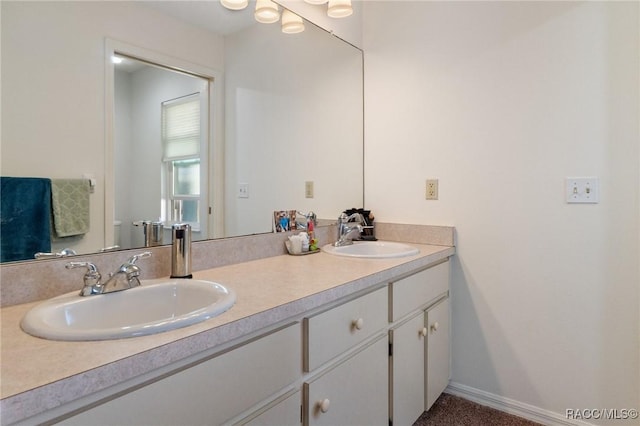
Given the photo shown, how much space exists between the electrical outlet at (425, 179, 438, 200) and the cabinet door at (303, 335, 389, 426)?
0.90m

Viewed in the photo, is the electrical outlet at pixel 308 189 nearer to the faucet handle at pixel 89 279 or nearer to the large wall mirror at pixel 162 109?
the large wall mirror at pixel 162 109

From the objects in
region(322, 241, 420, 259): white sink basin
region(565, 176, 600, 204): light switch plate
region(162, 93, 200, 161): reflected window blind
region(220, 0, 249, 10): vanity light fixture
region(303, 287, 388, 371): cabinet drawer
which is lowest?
region(303, 287, 388, 371): cabinet drawer

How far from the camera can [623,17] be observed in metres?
1.47

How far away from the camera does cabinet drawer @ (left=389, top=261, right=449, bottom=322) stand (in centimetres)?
143

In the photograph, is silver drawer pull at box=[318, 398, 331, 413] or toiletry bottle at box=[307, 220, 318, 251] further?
toiletry bottle at box=[307, 220, 318, 251]

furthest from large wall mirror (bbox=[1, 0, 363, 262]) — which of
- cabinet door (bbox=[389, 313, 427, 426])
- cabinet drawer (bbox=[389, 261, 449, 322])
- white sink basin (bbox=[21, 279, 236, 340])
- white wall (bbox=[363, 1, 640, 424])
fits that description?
cabinet door (bbox=[389, 313, 427, 426])

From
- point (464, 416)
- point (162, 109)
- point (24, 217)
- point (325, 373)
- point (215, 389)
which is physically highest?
point (162, 109)

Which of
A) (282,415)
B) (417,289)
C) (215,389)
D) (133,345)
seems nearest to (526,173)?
(417,289)

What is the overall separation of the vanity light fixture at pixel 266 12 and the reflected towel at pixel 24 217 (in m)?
1.12

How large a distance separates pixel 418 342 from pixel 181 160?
1219 mm

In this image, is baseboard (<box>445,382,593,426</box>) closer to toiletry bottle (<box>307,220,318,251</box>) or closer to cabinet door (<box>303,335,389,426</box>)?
cabinet door (<box>303,335,389,426</box>)

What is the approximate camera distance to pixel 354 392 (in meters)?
1.19

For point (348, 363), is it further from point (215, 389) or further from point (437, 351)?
point (437, 351)

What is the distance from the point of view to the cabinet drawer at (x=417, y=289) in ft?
4.68
